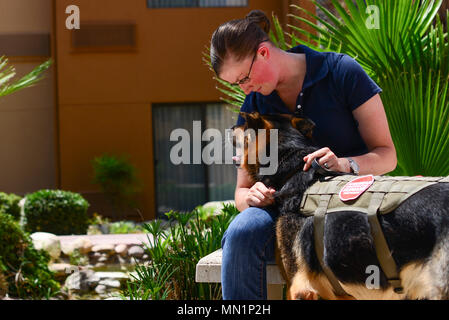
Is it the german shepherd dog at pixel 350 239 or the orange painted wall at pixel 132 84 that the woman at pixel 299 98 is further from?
the orange painted wall at pixel 132 84

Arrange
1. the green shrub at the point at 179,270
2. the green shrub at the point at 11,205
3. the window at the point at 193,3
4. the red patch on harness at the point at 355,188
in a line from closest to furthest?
the red patch on harness at the point at 355,188
the green shrub at the point at 179,270
the green shrub at the point at 11,205
the window at the point at 193,3

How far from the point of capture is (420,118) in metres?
3.17

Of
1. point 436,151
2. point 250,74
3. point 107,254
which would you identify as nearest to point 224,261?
point 250,74

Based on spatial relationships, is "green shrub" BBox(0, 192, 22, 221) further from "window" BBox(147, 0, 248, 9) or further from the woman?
the woman

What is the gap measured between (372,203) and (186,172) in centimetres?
961

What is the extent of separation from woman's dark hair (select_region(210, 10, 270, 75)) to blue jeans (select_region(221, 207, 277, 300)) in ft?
1.96

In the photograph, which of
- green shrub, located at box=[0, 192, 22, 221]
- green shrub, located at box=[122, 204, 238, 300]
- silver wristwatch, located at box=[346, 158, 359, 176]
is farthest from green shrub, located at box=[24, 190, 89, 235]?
silver wristwatch, located at box=[346, 158, 359, 176]

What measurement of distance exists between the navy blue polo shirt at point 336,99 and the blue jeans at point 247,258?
445mm

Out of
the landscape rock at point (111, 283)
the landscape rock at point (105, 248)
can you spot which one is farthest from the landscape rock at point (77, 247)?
the landscape rock at point (111, 283)

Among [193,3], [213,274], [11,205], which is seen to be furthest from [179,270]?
[193,3]

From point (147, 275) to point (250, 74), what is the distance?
1.42 m

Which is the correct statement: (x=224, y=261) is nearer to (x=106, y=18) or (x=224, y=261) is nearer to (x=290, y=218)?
(x=290, y=218)

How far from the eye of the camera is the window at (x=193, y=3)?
1109 cm

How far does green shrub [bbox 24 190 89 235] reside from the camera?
8.34 meters
